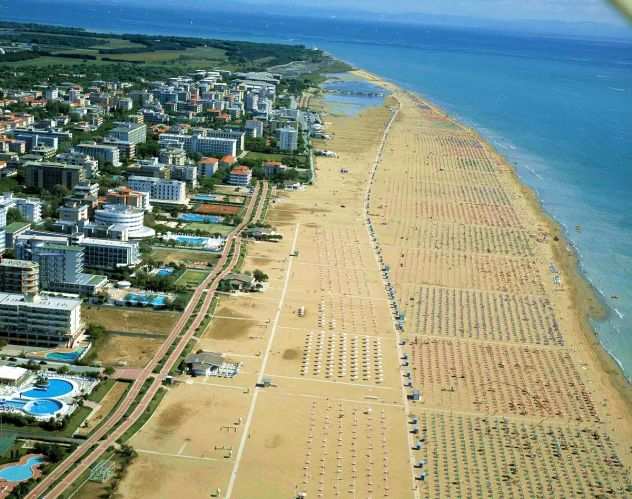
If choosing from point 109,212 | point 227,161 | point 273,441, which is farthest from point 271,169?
point 273,441

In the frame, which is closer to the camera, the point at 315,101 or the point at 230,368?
the point at 230,368

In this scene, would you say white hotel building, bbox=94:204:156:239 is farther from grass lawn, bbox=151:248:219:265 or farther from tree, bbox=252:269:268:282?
tree, bbox=252:269:268:282

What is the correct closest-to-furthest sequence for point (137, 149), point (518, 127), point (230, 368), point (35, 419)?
point (35, 419) < point (230, 368) < point (137, 149) < point (518, 127)

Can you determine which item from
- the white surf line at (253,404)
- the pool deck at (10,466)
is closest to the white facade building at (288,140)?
the white surf line at (253,404)

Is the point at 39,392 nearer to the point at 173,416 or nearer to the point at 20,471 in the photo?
the point at 173,416

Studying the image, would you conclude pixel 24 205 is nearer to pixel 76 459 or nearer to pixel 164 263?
pixel 164 263

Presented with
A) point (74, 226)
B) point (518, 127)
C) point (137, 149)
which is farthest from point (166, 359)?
point (518, 127)
